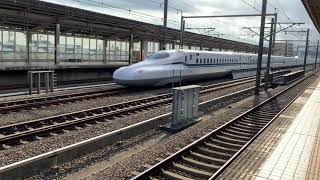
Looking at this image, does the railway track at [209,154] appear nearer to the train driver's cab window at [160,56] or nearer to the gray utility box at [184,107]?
the gray utility box at [184,107]

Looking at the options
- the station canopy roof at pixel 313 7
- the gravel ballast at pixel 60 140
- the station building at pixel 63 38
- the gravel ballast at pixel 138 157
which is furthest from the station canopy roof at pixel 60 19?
the station canopy roof at pixel 313 7

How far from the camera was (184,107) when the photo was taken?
13.2 meters

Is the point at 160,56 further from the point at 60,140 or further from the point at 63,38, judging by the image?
the point at 63,38

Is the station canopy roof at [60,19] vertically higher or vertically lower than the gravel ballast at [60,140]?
higher

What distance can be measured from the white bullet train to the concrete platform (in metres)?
8.31

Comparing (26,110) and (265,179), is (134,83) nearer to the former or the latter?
(26,110)

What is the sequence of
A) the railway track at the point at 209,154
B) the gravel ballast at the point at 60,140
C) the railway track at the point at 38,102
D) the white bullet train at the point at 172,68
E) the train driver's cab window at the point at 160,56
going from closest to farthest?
the railway track at the point at 209,154, the gravel ballast at the point at 60,140, the railway track at the point at 38,102, the white bullet train at the point at 172,68, the train driver's cab window at the point at 160,56

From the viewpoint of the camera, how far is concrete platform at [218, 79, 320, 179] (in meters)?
7.96

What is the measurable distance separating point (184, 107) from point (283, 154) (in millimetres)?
4519

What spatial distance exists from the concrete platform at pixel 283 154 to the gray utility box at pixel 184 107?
282 centimetres

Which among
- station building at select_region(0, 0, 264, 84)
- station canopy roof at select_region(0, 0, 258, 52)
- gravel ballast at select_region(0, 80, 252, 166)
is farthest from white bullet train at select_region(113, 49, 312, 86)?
gravel ballast at select_region(0, 80, 252, 166)

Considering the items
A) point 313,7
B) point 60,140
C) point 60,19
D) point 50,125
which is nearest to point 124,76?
point 60,19

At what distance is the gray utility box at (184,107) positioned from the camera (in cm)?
1270

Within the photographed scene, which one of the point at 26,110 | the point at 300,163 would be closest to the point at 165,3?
the point at 26,110
